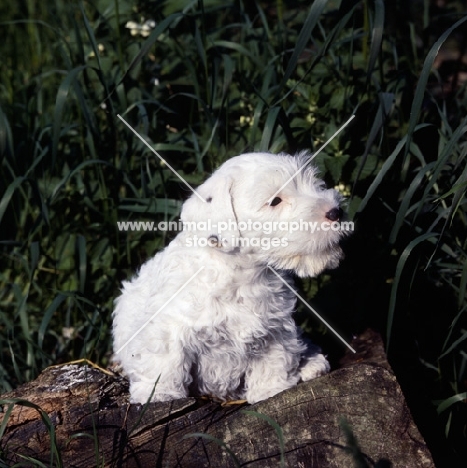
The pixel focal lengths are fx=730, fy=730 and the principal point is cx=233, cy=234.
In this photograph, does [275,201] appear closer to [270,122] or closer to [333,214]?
[333,214]

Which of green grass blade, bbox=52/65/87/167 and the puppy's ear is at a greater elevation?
green grass blade, bbox=52/65/87/167

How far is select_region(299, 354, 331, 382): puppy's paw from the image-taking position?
3623 millimetres

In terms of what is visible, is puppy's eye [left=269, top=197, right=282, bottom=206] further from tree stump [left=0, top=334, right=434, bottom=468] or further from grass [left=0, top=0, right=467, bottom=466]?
tree stump [left=0, top=334, right=434, bottom=468]

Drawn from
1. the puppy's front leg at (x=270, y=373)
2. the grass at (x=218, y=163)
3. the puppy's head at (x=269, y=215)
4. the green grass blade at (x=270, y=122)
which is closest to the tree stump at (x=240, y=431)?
the puppy's front leg at (x=270, y=373)

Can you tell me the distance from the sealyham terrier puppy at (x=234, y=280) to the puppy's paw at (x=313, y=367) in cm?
14

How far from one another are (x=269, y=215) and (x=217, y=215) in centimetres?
22

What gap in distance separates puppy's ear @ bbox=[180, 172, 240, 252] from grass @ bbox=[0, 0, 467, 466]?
734 mm

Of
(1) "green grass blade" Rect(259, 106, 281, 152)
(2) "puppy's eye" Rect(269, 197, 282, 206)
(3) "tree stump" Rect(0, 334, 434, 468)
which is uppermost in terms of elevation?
(1) "green grass blade" Rect(259, 106, 281, 152)

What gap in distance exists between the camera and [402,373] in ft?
13.0

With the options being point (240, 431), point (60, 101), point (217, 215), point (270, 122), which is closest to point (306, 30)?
point (270, 122)

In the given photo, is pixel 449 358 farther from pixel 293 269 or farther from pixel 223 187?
pixel 223 187

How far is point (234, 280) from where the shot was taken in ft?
10.6

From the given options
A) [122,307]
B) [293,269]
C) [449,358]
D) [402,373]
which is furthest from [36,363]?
[449,358]

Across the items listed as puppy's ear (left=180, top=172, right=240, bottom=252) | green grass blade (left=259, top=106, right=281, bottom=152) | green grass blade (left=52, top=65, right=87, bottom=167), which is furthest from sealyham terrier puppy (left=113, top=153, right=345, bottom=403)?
green grass blade (left=52, top=65, right=87, bottom=167)
